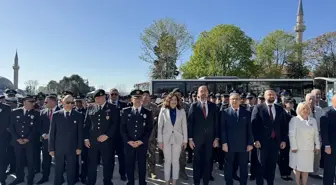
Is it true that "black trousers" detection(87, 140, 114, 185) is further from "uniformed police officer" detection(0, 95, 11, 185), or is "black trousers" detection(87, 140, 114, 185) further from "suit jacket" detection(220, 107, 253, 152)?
"suit jacket" detection(220, 107, 253, 152)

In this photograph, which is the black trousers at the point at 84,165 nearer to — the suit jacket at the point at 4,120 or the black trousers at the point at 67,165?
the black trousers at the point at 67,165

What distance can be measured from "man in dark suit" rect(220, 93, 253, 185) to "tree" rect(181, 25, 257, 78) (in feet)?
92.1

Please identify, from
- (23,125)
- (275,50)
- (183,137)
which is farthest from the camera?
(275,50)

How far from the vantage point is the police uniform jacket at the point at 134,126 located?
17.5 feet

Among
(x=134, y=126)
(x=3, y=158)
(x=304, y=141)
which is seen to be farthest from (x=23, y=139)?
(x=304, y=141)

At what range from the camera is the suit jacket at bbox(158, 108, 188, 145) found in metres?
5.29

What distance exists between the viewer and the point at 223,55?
3353cm

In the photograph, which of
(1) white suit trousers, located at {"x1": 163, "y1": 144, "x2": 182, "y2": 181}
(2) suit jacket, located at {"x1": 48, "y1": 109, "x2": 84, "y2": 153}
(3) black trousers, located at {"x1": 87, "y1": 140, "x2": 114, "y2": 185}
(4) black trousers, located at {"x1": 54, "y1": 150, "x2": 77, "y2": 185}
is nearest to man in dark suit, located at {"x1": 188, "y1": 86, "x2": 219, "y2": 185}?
(1) white suit trousers, located at {"x1": 163, "y1": 144, "x2": 182, "y2": 181}

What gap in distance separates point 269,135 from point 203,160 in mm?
1405

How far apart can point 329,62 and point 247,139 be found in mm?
36636

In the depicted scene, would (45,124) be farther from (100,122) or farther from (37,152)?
(100,122)

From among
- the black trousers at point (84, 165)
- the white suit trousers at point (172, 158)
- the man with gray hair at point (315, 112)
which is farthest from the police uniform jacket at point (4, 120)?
the man with gray hair at point (315, 112)

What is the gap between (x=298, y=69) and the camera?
38250 millimetres

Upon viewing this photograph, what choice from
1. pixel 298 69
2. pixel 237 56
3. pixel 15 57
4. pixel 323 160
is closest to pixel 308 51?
pixel 298 69
